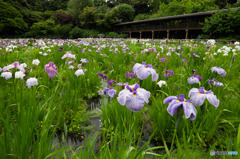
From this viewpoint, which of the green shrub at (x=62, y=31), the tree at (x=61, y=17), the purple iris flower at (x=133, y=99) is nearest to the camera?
the purple iris flower at (x=133, y=99)

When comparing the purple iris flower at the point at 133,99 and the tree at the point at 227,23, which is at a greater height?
the tree at the point at 227,23

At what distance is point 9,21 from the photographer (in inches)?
974

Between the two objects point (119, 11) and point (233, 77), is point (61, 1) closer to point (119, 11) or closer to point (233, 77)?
point (119, 11)

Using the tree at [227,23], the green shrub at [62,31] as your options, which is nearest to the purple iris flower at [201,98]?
the tree at [227,23]

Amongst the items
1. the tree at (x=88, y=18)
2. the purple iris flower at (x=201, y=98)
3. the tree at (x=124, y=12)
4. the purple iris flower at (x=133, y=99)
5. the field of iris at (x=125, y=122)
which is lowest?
the field of iris at (x=125, y=122)

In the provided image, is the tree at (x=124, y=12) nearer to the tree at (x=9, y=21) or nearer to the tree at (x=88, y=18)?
the tree at (x=88, y=18)

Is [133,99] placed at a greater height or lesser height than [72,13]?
lesser

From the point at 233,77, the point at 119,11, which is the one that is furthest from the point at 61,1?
the point at 233,77

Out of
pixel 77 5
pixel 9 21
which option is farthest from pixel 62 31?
pixel 77 5

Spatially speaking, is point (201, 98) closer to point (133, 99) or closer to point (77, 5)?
point (133, 99)

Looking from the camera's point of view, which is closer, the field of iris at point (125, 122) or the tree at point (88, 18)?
the field of iris at point (125, 122)

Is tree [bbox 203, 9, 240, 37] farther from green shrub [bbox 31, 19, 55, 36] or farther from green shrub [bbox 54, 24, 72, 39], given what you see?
green shrub [bbox 54, 24, 72, 39]

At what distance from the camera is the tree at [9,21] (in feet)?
80.3

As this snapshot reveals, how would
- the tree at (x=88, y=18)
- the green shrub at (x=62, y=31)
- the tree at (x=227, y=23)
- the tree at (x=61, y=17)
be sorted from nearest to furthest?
the tree at (x=227, y=23)
the green shrub at (x=62, y=31)
the tree at (x=88, y=18)
the tree at (x=61, y=17)
